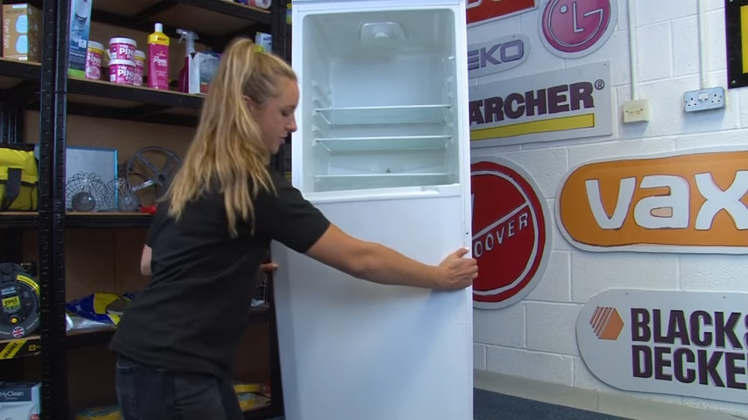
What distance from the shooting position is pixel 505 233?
2.78 meters

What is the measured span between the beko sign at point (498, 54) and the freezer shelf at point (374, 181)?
103cm

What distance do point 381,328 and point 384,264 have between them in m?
0.33

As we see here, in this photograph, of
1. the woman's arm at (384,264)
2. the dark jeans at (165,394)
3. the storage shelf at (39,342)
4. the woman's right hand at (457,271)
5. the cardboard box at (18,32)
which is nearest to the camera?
the dark jeans at (165,394)

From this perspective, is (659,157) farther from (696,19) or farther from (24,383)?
(24,383)

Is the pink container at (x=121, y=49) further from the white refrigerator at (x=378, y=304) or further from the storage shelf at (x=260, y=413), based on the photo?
the storage shelf at (x=260, y=413)

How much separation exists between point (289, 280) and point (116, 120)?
1.39 metres

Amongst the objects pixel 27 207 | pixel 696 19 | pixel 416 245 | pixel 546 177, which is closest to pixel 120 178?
pixel 27 207

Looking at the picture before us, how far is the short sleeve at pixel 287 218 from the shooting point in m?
1.24

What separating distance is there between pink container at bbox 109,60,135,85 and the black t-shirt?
117cm

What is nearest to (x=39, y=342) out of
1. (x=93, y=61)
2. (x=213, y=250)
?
(x=93, y=61)

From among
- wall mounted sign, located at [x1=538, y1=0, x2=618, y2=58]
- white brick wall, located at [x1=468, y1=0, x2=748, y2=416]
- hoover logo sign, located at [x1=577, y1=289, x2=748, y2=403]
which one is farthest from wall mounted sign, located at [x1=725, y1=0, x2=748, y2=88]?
hoover logo sign, located at [x1=577, y1=289, x2=748, y2=403]

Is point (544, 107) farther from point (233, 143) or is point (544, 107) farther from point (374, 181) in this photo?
point (233, 143)

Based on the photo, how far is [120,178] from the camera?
98.0 inches

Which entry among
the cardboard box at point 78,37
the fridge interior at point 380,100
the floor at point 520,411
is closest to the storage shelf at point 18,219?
the cardboard box at point 78,37
